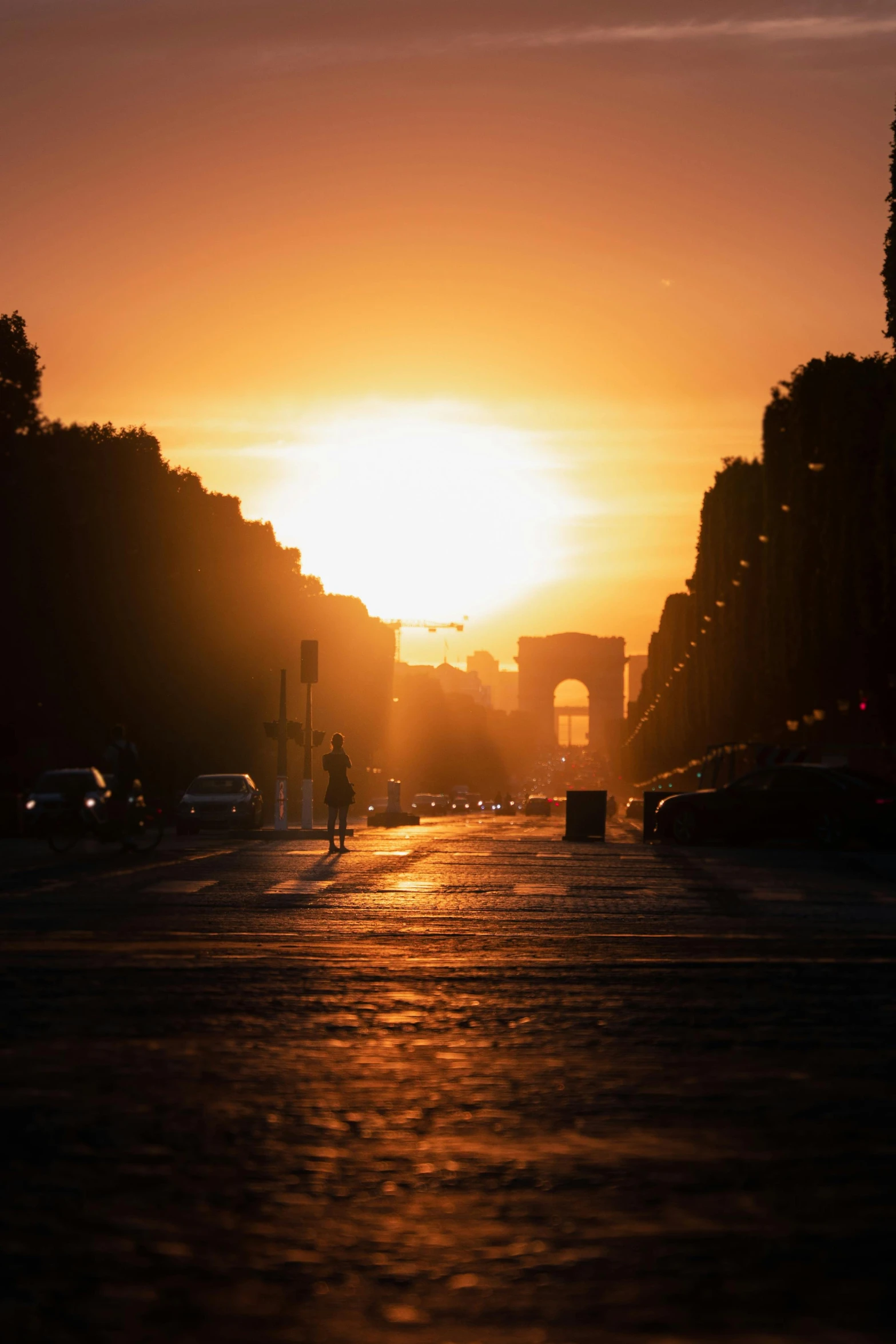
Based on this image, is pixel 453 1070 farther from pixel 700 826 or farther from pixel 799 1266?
pixel 700 826

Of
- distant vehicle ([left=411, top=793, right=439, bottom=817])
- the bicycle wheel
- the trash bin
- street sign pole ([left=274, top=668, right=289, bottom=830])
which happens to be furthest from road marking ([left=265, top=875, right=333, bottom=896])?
distant vehicle ([left=411, top=793, right=439, bottom=817])

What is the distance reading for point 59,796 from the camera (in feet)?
116

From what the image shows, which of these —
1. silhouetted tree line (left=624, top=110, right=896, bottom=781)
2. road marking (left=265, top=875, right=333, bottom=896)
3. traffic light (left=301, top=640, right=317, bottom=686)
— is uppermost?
silhouetted tree line (left=624, top=110, right=896, bottom=781)

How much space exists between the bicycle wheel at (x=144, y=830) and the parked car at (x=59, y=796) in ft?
1.91

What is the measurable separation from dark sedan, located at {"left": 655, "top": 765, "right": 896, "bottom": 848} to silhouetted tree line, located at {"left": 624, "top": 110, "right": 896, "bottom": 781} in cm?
1041

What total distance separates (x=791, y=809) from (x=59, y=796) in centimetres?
1439

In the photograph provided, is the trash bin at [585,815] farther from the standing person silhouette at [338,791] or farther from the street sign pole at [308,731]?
the standing person silhouette at [338,791]

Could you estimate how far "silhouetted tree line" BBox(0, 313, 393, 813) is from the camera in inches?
1861

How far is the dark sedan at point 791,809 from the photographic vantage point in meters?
29.9

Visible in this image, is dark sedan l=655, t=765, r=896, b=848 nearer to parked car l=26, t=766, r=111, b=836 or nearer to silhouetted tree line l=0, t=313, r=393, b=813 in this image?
parked car l=26, t=766, r=111, b=836

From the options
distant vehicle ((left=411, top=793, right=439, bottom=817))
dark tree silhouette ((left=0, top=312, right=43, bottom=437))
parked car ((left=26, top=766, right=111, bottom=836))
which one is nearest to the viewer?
parked car ((left=26, top=766, right=111, bottom=836))

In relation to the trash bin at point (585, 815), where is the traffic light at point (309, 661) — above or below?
above

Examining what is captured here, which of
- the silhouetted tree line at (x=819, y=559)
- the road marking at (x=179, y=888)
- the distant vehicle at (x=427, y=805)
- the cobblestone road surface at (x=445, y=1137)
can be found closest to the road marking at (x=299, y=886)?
the road marking at (x=179, y=888)

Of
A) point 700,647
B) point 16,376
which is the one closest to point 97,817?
point 16,376
